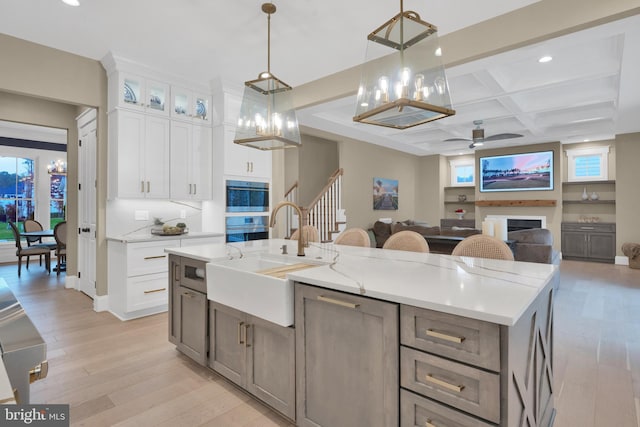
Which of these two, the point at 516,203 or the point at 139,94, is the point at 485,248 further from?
the point at 516,203

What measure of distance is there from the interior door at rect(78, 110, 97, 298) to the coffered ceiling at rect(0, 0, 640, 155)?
1.21 m

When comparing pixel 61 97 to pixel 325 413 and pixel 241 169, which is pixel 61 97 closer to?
pixel 241 169

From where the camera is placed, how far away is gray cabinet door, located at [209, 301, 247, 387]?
84.8 inches

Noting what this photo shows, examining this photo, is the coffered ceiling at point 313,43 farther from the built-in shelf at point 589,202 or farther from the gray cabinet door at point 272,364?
the built-in shelf at point 589,202

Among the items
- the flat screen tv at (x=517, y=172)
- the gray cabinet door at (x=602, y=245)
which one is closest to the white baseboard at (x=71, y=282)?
the flat screen tv at (x=517, y=172)

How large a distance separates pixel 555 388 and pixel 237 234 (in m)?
3.96

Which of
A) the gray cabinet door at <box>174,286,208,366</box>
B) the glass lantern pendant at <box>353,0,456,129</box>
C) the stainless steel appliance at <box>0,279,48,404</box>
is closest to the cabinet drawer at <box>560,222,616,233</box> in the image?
the glass lantern pendant at <box>353,0,456,129</box>

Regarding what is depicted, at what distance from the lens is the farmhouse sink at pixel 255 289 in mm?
1802

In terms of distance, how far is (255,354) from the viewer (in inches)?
81.0

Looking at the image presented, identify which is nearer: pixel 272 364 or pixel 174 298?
pixel 272 364

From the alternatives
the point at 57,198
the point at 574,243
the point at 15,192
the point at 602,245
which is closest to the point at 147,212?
the point at 57,198

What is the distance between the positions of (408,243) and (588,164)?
8268 millimetres

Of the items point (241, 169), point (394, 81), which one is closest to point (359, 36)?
point (394, 81)

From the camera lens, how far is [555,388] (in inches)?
94.0
